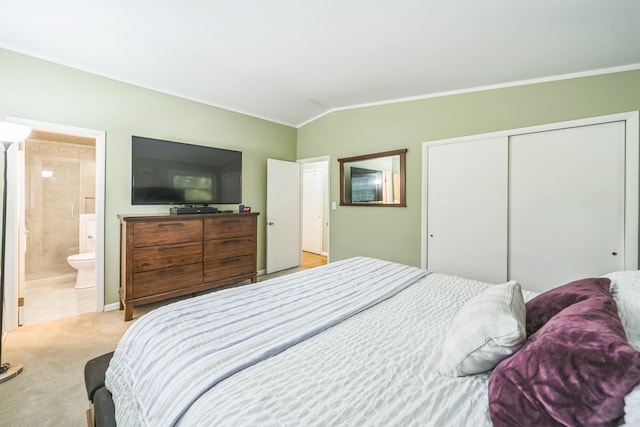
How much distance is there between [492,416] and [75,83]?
160 inches

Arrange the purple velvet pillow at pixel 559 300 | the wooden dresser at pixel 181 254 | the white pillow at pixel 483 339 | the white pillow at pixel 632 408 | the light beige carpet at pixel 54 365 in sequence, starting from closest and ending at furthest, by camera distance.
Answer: the white pillow at pixel 632 408
the white pillow at pixel 483 339
the purple velvet pillow at pixel 559 300
the light beige carpet at pixel 54 365
the wooden dresser at pixel 181 254

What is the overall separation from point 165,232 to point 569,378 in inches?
126

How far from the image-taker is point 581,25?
75.7 inches

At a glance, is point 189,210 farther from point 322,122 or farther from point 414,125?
point 414,125

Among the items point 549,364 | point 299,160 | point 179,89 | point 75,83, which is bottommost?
point 549,364

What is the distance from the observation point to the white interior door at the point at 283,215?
4473mm

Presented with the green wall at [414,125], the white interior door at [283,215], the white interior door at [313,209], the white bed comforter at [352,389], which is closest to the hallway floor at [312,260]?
the white interior door at [313,209]

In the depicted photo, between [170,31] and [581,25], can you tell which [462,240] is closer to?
[581,25]

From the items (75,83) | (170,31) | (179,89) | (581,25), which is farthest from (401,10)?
(75,83)

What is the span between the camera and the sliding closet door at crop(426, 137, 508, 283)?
2994 mm

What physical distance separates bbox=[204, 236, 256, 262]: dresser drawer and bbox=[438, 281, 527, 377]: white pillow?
2.92 meters

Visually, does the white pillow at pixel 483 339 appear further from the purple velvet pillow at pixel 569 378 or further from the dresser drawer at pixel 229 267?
the dresser drawer at pixel 229 267

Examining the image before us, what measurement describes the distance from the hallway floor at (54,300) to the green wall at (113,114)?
461mm

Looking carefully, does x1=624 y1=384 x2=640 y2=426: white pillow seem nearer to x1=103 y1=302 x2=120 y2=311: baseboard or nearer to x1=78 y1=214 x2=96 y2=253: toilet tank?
x1=103 y1=302 x2=120 y2=311: baseboard
